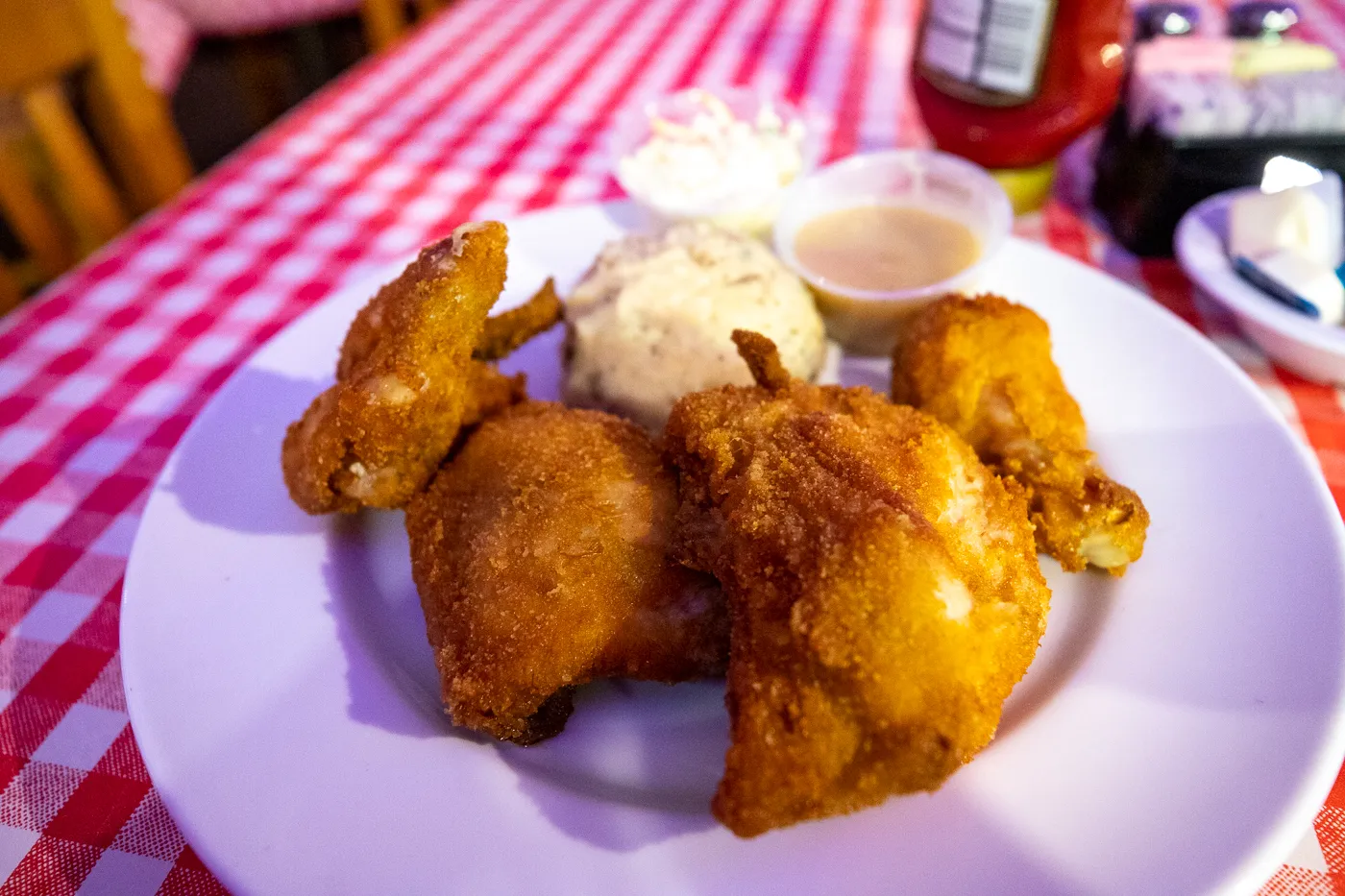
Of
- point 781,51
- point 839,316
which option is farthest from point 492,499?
point 781,51

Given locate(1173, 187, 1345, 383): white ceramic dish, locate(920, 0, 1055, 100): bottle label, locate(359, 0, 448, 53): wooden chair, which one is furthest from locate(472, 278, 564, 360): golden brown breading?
locate(359, 0, 448, 53): wooden chair

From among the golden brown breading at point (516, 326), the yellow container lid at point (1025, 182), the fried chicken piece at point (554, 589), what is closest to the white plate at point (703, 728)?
the fried chicken piece at point (554, 589)

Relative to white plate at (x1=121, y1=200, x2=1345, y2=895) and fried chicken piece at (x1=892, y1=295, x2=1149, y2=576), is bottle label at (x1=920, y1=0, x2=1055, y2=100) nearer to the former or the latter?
fried chicken piece at (x1=892, y1=295, x2=1149, y2=576)

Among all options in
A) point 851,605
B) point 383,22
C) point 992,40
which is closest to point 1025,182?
point 992,40

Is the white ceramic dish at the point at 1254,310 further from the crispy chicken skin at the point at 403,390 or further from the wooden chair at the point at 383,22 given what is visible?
the wooden chair at the point at 383,22

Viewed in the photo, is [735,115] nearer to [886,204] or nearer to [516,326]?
[886,204]

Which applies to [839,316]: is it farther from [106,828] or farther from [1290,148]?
[106,828]
